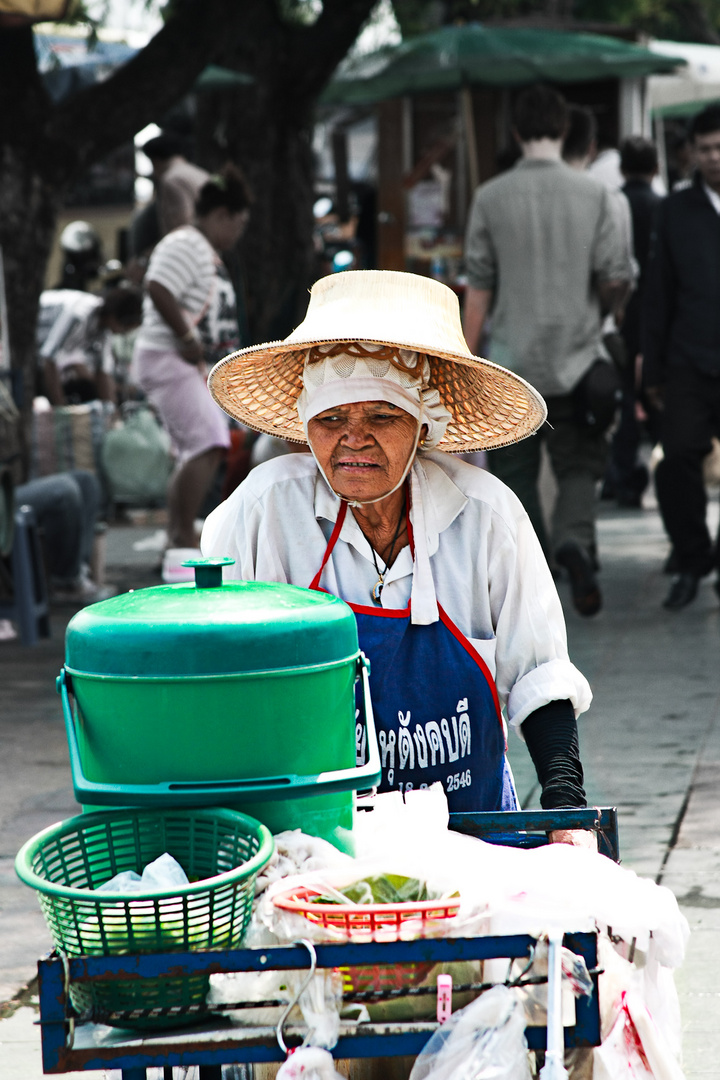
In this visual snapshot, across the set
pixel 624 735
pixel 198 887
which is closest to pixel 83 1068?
pixel 198 887

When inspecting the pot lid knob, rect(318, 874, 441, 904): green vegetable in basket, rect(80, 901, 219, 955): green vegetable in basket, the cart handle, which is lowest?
rect(318, 874, 441, 904): green vegetable in basket

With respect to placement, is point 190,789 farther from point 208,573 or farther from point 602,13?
point 602,13

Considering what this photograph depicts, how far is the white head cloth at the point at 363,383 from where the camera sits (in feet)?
8.51

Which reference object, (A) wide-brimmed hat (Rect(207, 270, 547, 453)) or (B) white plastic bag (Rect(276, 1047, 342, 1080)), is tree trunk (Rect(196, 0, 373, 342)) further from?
(B) white plastic bag (Rect(276, 1047, 342, 1080))

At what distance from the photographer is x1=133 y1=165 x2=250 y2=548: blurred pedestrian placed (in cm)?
751

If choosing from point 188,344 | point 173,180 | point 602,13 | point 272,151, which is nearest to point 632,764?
point 188,344

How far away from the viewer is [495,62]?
33.5ft

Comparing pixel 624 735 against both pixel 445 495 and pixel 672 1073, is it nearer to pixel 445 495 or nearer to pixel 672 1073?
pixel 445 495

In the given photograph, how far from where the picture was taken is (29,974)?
3230 mm

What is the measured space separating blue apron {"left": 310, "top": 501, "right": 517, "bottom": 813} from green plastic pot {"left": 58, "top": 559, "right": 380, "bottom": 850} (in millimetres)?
591

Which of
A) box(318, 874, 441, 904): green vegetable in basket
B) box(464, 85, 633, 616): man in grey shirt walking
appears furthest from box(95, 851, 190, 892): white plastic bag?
box(464, 85, 633, 616): man in grey shirt walking

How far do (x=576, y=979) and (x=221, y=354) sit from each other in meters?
6.49

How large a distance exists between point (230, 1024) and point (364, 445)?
3.75 feet

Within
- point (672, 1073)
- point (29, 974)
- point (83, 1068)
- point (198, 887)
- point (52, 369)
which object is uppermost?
point (198, 887)
